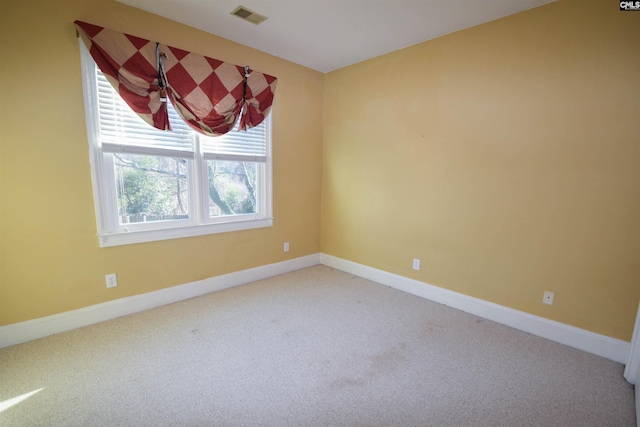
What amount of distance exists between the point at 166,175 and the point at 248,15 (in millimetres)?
1557

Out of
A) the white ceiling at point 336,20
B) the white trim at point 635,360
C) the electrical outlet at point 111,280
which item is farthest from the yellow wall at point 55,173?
the white trim at point 635,360

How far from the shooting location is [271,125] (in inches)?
129

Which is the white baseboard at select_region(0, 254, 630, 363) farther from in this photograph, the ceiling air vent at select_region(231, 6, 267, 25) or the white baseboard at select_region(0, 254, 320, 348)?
the ceiling air vent at select_region(231, 6, 267, 25)

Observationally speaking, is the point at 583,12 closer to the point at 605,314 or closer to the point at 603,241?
the point at 603,241

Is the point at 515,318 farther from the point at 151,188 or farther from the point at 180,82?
the point at 180,82

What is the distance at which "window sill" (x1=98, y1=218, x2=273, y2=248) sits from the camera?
2.39 meters

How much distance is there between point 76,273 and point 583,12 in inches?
166

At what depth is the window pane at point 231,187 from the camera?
2.97 meters

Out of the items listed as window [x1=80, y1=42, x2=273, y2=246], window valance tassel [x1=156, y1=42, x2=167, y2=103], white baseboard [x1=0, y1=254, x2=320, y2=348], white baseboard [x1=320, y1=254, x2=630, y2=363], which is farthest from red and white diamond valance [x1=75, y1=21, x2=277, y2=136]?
white baseboard [x1=320, y1=254, x2=630, y2=363]

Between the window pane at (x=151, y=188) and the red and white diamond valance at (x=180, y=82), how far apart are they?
354 mm

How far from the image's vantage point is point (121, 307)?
2496 mm

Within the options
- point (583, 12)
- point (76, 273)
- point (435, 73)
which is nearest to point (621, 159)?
point (583, 12)

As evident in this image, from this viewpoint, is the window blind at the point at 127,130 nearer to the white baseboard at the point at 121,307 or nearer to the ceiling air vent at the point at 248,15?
the ceiling air vent at the point at 248,15

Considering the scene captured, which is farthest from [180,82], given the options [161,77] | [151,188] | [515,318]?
[515,318]
